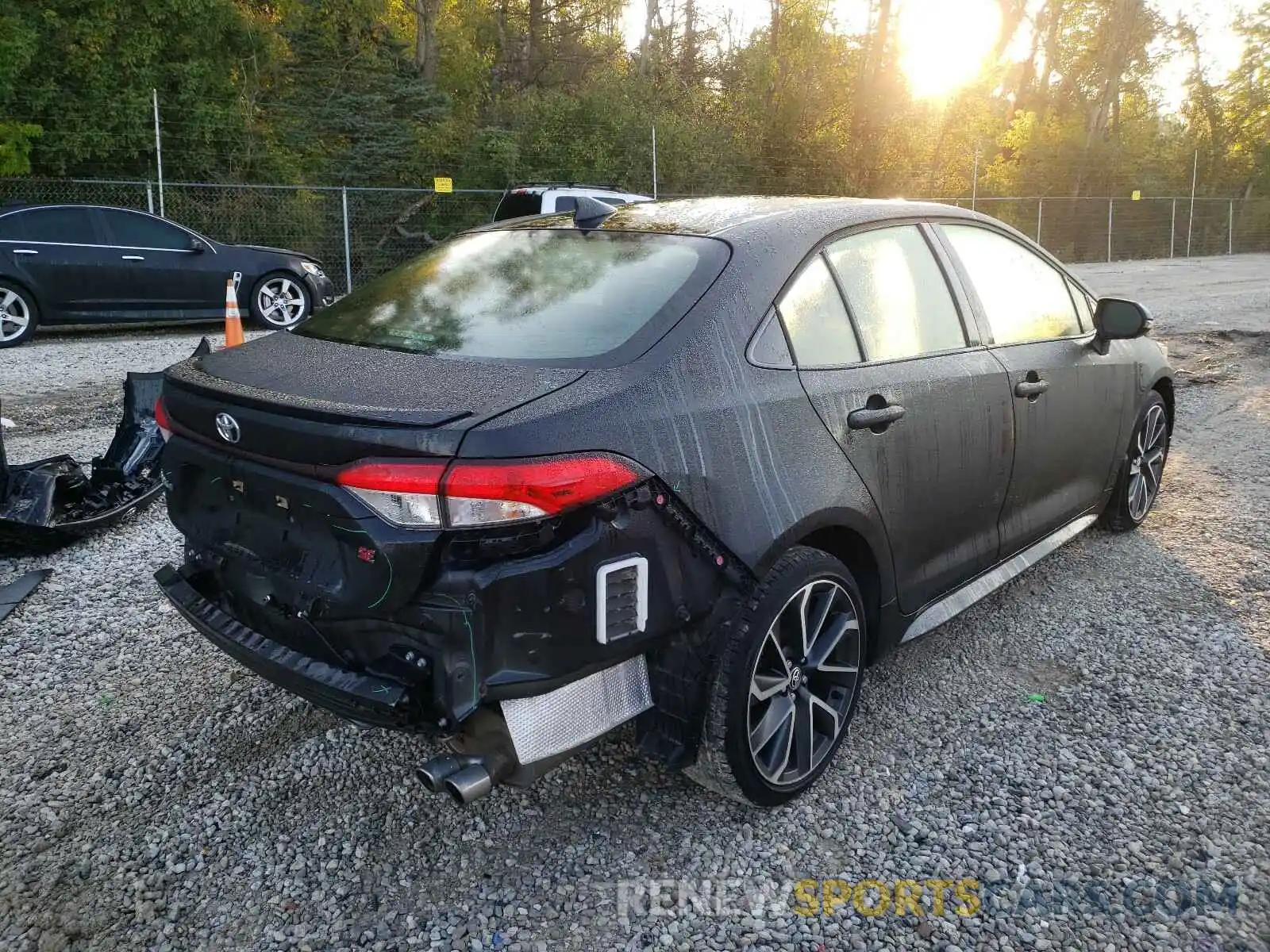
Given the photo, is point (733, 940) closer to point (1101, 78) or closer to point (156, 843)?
point (156, 843)

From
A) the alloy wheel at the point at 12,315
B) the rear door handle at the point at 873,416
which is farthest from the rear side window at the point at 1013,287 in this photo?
the alloy wheel at the point at 12,315

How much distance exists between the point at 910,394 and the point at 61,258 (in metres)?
10.6

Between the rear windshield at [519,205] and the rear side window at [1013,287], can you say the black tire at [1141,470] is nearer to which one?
the rear side window at [1013,287]

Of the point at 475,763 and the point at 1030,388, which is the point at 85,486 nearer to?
the point at 475,763

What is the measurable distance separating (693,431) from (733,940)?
121 centimetres

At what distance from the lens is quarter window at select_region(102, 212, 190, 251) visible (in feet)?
36.1

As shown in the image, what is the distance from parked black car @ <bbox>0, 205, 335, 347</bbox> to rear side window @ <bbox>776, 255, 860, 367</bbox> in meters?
10.1

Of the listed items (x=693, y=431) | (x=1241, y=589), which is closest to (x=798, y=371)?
(x=693, y=431)

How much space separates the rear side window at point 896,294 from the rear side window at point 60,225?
10.3m

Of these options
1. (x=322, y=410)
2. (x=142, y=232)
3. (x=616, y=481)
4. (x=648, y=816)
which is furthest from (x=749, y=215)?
(x=142, y=232)

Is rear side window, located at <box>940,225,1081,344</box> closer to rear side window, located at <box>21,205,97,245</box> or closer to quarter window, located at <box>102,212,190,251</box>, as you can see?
quarter window, located at <box>102,212,190,251</box>

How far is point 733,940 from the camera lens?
2.29 m

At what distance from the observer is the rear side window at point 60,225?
10.5 meters

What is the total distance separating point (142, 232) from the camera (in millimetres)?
11164
